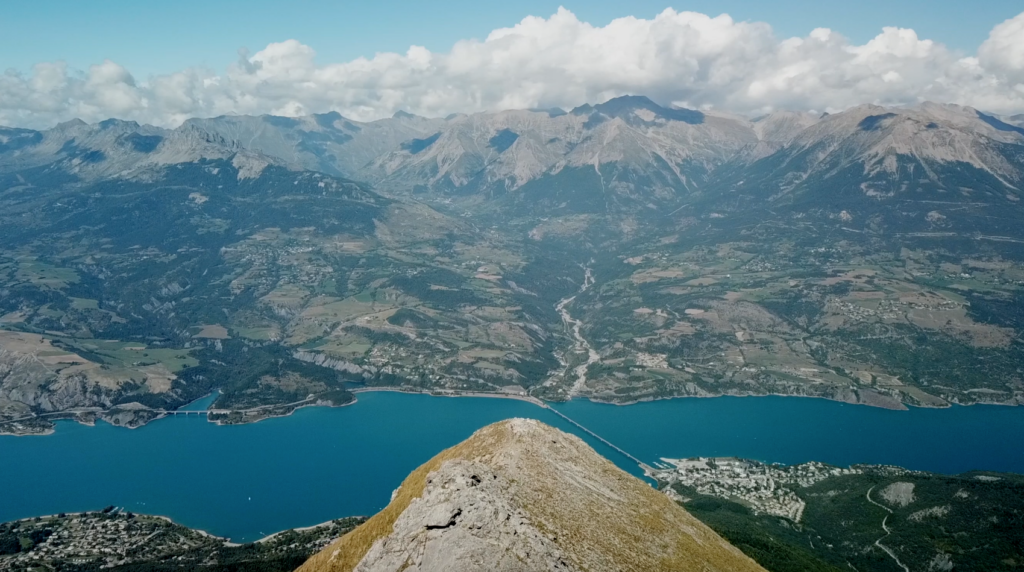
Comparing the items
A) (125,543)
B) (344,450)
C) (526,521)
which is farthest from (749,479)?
(125,543)

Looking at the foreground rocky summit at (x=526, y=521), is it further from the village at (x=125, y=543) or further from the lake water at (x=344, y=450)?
the lake water at (x=344, y=450)

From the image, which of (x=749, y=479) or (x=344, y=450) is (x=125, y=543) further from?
(x=749, y=479)

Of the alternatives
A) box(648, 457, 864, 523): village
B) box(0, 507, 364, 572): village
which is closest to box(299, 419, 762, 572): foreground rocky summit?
box(0, 507, 364, 572): village

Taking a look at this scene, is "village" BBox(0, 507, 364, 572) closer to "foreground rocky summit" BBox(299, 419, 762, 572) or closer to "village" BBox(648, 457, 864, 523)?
"foreground rocky summit" BBox(299, 419, 762, 572)

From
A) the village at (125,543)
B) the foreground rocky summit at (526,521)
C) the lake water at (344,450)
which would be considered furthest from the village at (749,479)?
the foreground rocky summit at (526,521)

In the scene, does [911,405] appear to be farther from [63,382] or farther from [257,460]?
[63,382]

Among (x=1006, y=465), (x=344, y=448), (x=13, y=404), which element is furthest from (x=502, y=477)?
(x=13, y=404)
